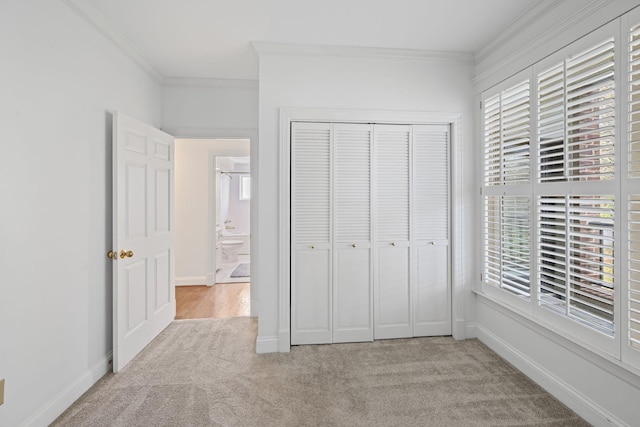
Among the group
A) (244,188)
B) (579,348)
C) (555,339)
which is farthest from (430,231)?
(244,188)

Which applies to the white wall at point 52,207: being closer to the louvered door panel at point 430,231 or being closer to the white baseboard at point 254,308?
the white baseboard at point 254,308

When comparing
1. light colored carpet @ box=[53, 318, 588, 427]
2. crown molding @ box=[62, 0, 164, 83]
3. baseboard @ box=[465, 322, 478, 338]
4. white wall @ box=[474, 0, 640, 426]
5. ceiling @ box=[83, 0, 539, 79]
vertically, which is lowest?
light colored carpet @ box=[53, 318, 588, 427]

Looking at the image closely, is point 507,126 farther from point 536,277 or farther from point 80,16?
point 80,16

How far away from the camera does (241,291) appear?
15.9 feet

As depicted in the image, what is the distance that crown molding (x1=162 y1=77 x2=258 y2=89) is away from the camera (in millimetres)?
3625

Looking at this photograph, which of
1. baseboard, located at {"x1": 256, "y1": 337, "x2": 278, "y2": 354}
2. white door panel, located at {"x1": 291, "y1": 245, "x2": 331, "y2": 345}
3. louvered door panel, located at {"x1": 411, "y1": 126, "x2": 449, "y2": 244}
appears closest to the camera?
baseboard, located at {"x1": 256, "y1": 337, "x2": 278, "y2": 354}

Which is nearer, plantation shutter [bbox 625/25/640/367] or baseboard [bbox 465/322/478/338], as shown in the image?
plantation shutter [bbox 625/25/640/367]

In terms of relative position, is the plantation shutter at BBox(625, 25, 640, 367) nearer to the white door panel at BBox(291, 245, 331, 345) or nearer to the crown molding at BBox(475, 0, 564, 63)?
the crown molding at BBox(475, 0, 564, 63)

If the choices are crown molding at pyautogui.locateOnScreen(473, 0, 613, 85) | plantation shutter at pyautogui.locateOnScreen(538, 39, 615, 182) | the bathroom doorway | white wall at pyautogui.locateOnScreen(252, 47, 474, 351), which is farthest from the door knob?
the bathroom doorway

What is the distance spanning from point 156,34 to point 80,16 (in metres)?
0.56

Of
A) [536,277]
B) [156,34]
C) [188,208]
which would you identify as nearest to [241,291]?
[188,208]

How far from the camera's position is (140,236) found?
2.85 meters

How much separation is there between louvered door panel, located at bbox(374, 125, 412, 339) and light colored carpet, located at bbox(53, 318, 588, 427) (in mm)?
235

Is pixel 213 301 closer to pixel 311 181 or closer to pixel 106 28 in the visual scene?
pixel 311 181
